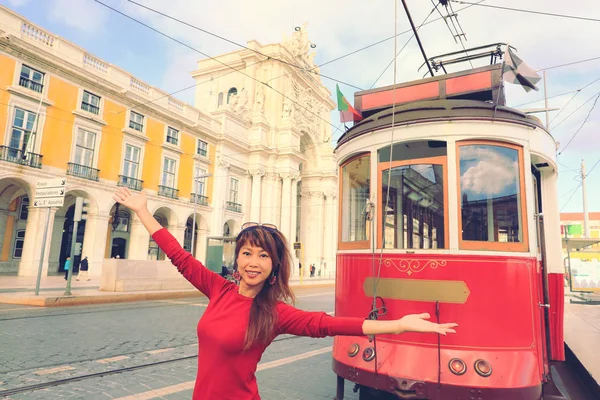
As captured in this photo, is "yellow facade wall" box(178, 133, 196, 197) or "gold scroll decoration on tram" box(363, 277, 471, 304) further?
"yellow facade wall" box(178, 133, 196, 197)

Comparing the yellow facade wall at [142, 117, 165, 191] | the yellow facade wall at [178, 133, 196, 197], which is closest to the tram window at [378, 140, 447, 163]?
the yellow facade wall at [142, 117, 165, 191]

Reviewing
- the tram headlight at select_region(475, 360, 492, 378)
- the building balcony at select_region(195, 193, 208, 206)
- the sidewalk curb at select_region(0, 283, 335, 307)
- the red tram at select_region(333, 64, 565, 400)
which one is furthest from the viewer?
the building balcony at select_region(195, 193, 208, 206)

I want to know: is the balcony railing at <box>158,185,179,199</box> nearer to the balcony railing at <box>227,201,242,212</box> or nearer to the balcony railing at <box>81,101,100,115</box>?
the balcony railing at <box>227,201,242,212</box>

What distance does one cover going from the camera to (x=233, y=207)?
3328 cm

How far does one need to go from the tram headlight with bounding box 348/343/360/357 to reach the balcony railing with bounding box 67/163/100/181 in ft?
72.1

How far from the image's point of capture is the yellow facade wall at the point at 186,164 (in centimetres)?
2881

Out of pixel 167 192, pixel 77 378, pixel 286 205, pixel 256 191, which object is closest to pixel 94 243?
pixel 167 192

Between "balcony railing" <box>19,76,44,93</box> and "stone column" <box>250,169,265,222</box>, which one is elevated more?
"balcony railing" <box>19,76,44,93</box>

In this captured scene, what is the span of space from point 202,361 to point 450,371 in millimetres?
2310

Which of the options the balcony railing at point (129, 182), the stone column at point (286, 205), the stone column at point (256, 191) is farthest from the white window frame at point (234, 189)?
the balcony railing at point (129, 182)

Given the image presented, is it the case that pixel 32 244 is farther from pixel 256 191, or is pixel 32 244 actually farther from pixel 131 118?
pixel 256 191

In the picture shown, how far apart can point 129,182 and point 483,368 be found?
81.8 ft

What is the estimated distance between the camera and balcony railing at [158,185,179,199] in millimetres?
27005

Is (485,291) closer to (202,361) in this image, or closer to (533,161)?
(533,161)
